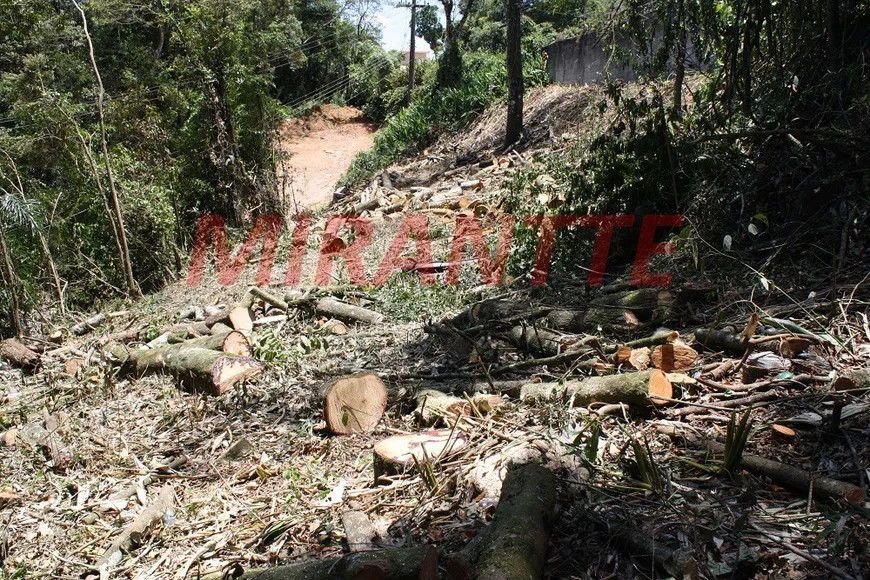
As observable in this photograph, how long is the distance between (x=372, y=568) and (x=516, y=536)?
1.58 feet

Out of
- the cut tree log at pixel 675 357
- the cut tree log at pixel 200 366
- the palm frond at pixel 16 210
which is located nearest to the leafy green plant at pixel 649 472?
the cut tree log at pixel 675 357

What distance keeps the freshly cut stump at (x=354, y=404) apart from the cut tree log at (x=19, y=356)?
4.03 meters

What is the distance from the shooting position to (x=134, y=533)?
3.09 metres

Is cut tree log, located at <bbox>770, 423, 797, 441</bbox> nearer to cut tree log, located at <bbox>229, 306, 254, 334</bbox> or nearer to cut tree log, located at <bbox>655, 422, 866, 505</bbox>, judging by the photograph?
cut tree log, located at <bbox>655, 422, 866, 505</bbox>

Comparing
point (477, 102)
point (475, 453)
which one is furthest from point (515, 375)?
point (477, 102)

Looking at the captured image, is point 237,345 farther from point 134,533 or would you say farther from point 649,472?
point 649,472

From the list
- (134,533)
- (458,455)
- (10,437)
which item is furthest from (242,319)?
(458,455)

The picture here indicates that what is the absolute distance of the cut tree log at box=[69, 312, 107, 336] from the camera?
24.1 feet

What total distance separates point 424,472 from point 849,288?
8.84 feet

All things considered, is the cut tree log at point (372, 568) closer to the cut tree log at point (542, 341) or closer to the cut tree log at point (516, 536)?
the cut tree log at point (516, 536)

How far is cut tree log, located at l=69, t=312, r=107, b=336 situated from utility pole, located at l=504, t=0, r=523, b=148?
7837mm

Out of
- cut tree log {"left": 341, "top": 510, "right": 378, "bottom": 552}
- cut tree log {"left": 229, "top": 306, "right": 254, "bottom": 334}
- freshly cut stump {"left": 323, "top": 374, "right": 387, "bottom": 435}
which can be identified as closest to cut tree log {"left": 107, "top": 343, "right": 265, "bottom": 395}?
cut tree log {"left": 229, "top": 306, "right": 254, "bottom": 334}

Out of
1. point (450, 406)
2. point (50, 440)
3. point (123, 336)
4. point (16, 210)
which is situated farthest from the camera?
point (16, 210)

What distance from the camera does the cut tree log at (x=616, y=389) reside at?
3.14m
